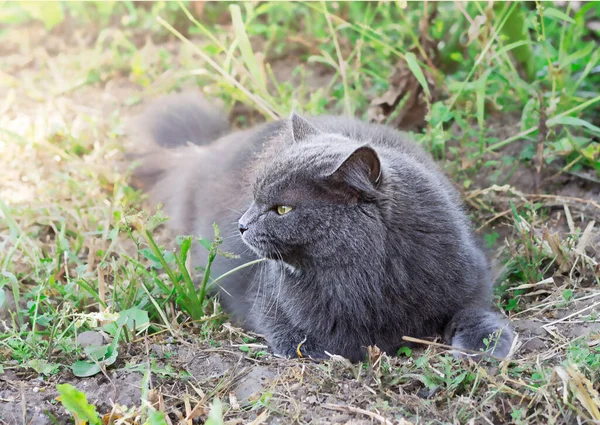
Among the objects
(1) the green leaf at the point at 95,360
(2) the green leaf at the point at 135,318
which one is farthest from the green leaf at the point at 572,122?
(1) the green leaf at the point at 95,360

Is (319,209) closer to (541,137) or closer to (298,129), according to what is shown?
(298,129)

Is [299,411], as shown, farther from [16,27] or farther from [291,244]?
[16,27]

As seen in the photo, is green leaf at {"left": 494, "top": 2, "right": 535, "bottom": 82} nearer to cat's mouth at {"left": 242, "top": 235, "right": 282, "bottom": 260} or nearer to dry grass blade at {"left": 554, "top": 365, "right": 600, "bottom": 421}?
cat's mouth at {"left": 242, "top": 235, "right": 282, "bottom": 260}

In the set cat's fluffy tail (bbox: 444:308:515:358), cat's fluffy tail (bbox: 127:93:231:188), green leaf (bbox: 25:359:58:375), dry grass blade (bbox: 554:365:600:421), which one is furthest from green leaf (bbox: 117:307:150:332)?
dry grass blade (bbox: 554:365:600:421)

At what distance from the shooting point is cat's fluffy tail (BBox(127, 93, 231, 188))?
4145 millimetres

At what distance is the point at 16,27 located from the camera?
5.71 m

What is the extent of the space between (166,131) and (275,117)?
30.2 inches

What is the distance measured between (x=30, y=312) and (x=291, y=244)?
4.17 feet

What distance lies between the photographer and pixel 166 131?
4.21 metres

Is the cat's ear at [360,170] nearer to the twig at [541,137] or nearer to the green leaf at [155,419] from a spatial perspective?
the green leaf at [155,419]

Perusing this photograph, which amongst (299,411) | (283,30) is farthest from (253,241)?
(283,30)

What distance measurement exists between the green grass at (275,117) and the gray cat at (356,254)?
17 centimetres

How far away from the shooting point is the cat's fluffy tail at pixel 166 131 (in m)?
4.14

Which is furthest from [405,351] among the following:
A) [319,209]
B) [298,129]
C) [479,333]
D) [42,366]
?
[42,366]
